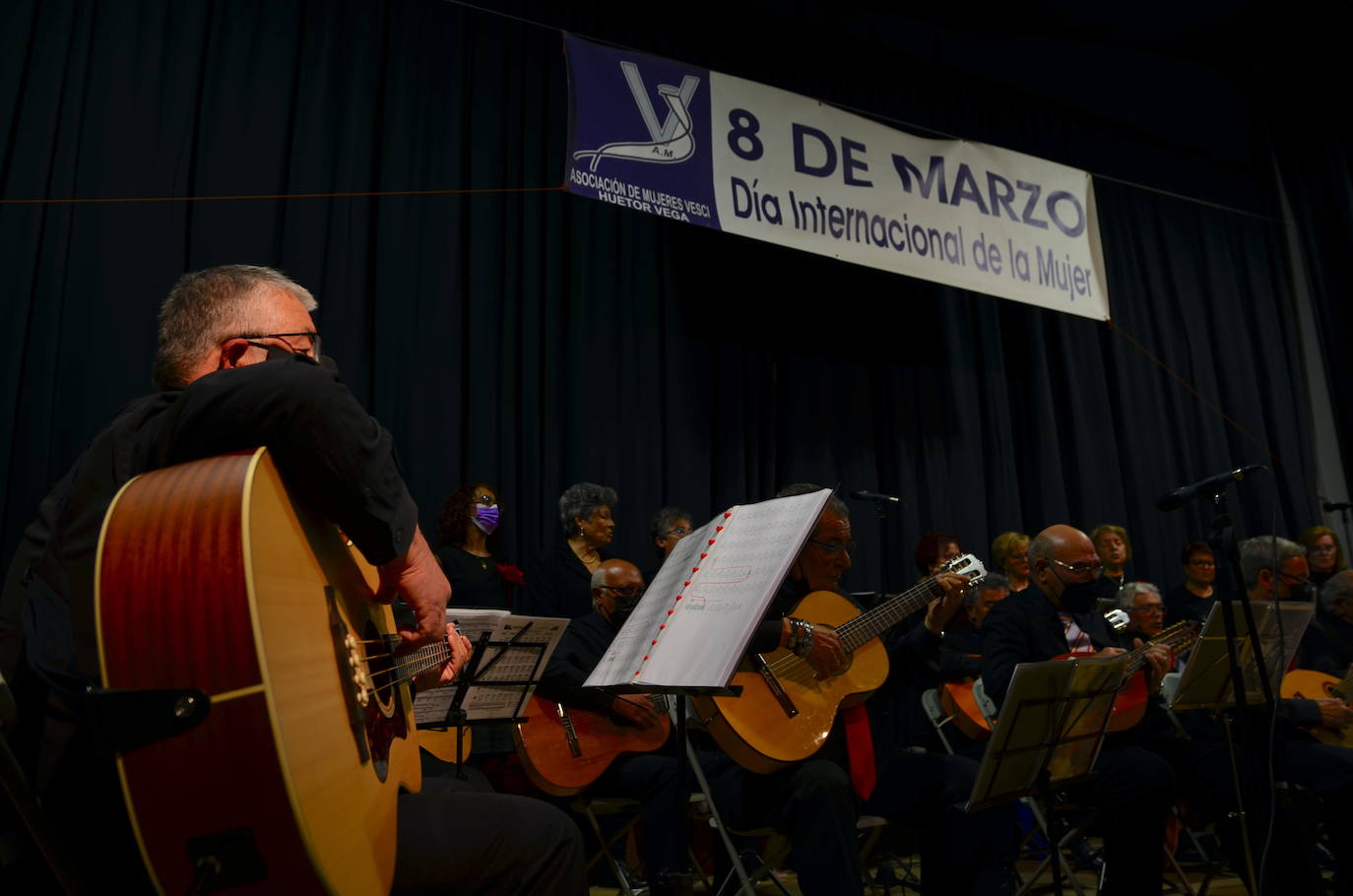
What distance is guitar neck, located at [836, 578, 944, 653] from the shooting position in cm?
376

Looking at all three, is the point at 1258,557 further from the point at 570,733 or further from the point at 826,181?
the point at 570,733

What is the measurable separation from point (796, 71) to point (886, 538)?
11.6 ft

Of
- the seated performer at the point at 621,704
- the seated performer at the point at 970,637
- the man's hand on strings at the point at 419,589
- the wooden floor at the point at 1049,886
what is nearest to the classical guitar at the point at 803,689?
the seated performer at the point at 621,704

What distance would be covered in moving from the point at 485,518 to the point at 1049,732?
3.08m

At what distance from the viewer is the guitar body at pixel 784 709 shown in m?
3.40

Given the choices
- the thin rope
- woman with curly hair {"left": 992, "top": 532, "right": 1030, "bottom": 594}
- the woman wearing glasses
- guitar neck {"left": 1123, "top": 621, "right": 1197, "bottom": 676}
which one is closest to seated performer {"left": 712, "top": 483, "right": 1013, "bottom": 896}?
guitar neck {"left": 1123, "top": 621, "right": 1197, "bottom": 676}

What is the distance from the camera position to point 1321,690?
4.96m

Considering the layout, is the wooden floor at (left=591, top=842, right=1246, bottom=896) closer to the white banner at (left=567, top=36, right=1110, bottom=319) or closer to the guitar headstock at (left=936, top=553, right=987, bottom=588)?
the guitar headstock at (left=936, top=553, right=987, bottom=588)

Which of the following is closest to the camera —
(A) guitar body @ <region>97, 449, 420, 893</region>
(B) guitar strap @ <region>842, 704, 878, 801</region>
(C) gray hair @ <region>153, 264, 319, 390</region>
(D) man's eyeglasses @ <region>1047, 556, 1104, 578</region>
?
(A) guitar body @ <region>97, 449, 420, 893</region>

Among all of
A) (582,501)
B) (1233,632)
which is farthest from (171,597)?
(582,501)

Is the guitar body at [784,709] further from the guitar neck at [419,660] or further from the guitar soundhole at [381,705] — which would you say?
the guitar soundhole at [381,705]

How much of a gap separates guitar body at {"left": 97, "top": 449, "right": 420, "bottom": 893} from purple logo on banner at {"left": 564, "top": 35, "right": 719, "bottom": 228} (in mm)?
4121

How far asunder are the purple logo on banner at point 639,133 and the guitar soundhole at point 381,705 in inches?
148

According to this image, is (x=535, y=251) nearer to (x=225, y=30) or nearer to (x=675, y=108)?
(x=675, y=108)
